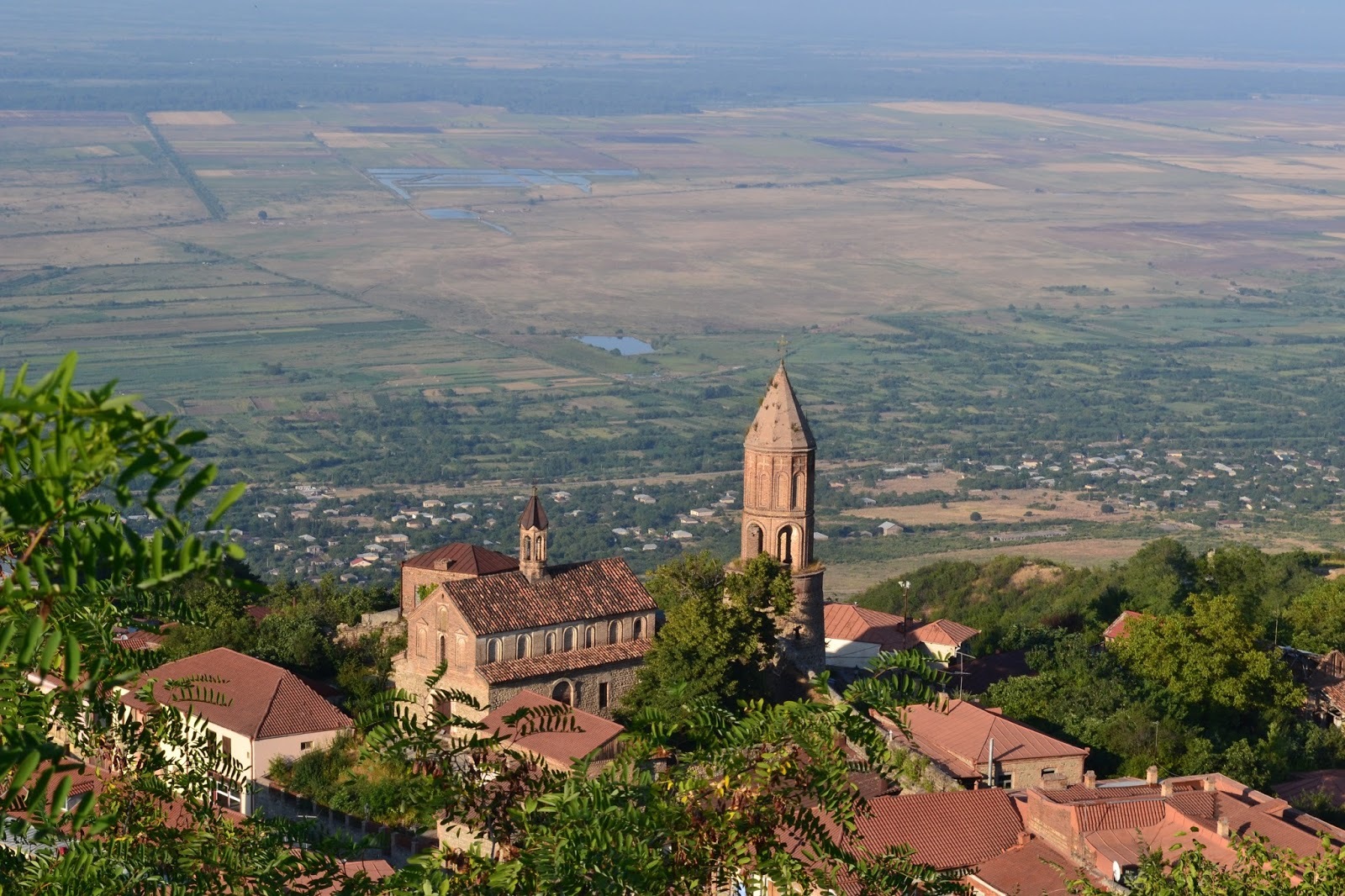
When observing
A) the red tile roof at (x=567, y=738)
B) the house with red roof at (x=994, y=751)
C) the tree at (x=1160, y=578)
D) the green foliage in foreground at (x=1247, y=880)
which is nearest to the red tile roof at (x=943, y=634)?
the tree at (x=1160, y=578)

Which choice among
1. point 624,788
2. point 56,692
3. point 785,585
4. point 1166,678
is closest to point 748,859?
point 624,788

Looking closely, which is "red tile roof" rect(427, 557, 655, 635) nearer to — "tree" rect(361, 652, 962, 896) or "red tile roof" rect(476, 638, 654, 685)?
"red tile roof" rect(476, 638, 654, 685)

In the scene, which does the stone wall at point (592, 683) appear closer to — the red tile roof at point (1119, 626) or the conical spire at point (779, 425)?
the conical spire at point (779, 425)

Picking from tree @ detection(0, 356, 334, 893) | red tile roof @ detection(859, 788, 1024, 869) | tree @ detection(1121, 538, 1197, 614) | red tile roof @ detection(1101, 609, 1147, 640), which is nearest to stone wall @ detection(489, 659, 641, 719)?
red tile roof @ detection(859, 788, 1024, 869)

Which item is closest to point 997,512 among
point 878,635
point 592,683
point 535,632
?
point 878,635

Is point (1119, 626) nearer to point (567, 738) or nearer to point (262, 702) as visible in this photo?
point (567, 738)
